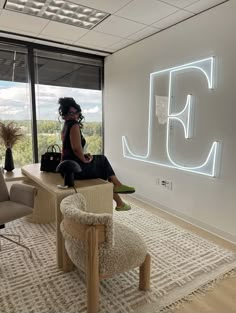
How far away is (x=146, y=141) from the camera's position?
3.63 m

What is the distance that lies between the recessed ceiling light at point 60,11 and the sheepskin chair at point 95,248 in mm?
2227

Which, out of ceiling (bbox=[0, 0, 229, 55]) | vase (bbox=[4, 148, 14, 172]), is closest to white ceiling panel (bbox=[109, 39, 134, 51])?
ceiling (bbox=[0, 0, 229, 55])

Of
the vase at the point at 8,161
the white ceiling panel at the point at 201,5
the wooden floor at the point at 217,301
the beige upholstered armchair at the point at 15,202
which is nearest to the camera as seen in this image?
the wooden floor at the point at 217,301

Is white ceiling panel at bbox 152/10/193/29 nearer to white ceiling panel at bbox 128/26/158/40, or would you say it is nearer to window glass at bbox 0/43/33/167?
white ceiling panel at bbox 128/26/158/40

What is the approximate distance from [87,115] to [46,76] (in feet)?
3.23

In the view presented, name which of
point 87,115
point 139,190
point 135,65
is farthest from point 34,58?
point 139,190

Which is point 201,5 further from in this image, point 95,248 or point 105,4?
point 95,248

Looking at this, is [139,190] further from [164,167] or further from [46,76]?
[46,76]

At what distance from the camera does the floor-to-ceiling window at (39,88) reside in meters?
3.70

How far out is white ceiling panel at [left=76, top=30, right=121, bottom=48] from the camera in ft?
11.3

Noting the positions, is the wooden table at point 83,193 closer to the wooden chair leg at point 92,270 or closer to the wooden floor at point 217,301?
the wooden chair leg at point 92,270

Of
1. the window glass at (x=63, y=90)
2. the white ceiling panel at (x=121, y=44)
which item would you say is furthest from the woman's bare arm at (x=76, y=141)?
the white ceiling panel at (x=121, y=44)

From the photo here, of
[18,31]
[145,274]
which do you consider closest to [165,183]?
[145,274]

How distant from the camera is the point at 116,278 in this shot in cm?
195
